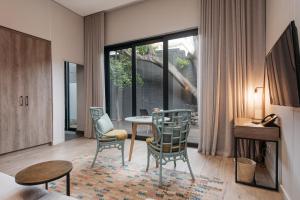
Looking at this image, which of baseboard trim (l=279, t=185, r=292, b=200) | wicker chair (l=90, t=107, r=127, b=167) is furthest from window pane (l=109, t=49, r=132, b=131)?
baseboard trim (l=279, t=185, r=292, b=200)

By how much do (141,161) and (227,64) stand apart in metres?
2.35

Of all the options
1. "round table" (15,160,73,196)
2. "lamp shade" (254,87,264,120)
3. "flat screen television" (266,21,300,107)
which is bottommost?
"round table" (15,160,73,196)

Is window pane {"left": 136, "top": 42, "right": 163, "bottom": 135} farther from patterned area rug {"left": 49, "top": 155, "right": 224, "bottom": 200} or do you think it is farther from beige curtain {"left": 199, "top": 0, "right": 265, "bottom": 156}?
patterned area rug {"left": 49, "top": 155, "right": 224, "bottom": 200}

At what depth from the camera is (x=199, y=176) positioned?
2.52 meters

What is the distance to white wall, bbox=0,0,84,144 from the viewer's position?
3586mm

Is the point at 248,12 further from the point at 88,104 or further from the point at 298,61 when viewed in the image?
the point at 88,104

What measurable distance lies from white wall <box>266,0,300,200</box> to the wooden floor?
33 cm

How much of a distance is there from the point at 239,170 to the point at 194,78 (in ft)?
7.16

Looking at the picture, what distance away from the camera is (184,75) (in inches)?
164

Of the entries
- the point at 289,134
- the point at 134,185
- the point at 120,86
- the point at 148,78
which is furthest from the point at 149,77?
the point at 289,134

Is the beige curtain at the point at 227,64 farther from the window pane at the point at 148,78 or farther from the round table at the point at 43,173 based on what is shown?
the round table at the point at 43,173

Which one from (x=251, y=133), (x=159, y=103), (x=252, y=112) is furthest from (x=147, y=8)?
(x=251, y=133)

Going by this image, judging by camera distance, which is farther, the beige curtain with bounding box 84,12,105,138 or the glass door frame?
the beige curtain with bounding box 84,12,105,138

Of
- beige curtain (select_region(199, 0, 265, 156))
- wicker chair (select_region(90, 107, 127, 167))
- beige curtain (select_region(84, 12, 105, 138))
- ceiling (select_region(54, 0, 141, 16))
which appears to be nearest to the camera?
wicker chair (select_region(90, 107, 127, 167))
